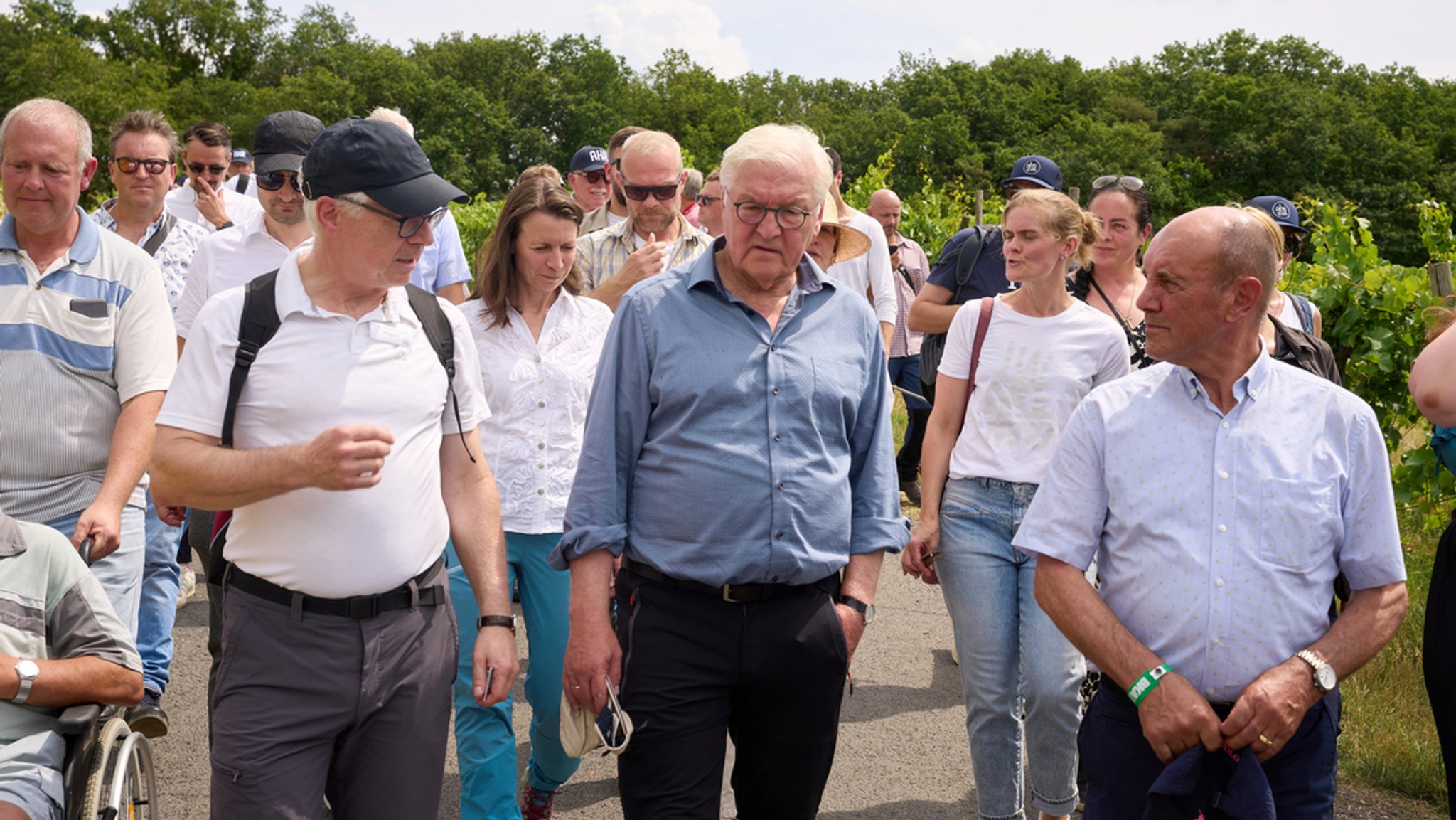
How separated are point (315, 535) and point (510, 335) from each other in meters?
1.69

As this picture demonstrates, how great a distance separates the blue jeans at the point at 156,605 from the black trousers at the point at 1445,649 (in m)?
4.41

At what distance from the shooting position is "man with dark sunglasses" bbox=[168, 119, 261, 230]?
6508mm

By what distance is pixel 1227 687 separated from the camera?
8.90 ft

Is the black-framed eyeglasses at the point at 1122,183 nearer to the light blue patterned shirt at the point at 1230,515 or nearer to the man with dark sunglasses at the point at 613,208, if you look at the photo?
the man with dark sunglasses at the point at 613,208

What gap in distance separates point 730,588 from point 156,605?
312cm

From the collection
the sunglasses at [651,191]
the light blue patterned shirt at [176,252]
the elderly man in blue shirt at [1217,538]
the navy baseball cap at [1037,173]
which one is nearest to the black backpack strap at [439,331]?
the elderly man in blue shirt at [1217,538]

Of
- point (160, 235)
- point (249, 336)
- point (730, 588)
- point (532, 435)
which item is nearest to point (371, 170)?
point (249, 336)

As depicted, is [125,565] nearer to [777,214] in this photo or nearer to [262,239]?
[262,239]

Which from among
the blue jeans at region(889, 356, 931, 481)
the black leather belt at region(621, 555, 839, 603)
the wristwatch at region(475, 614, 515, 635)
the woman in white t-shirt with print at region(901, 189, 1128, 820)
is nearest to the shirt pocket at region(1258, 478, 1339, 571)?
the black leather belt at region(621, 555, 839, 603)

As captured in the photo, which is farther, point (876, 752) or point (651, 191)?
point (651, 191)

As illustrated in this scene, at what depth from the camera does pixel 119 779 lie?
283cm

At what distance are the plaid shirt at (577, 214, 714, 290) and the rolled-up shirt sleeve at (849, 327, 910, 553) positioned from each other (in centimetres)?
241

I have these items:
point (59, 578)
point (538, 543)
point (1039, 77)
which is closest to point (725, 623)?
point (538, 543)

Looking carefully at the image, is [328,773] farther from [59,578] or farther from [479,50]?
[479,50]
